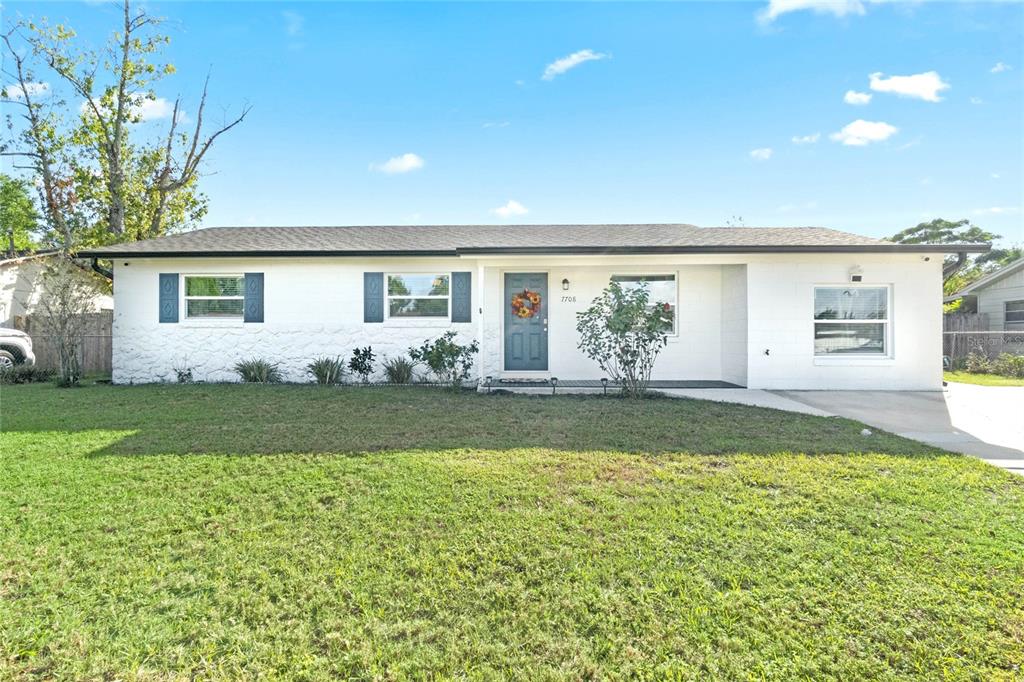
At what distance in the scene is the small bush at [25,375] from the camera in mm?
10203

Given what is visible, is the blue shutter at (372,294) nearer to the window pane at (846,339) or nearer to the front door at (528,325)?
the front door at (528,325)

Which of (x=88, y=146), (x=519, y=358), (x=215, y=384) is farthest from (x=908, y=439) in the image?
(x=88, y=146)

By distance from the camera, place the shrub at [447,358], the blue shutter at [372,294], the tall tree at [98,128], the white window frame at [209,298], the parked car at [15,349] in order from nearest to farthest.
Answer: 1. the shrub at [447,358]
2. the blue shutter at [372,294]
3. the white window frame at [209,298]
4. the parked car at [15,349]
5. the tall tree at [98,128]

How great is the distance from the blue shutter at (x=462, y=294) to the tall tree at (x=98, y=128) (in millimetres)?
13783

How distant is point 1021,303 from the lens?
1578 cm

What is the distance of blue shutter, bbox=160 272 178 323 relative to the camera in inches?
389

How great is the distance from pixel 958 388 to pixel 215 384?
1464 cm

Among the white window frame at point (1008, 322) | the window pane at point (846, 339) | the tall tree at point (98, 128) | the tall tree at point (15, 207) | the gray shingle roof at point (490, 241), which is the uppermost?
the tall tree at point (98, 128)

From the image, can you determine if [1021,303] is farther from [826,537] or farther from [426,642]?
[426,642]

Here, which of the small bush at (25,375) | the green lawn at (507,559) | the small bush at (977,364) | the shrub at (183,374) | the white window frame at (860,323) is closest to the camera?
the green lawn at (507,559)

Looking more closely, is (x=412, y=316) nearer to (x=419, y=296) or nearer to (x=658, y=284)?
(x=419, y=296)

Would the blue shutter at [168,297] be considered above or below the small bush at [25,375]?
above

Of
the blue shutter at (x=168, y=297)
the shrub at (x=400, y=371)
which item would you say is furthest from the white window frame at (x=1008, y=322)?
the blue shutter at (x=168, y=297)

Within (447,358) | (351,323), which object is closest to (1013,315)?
(447,358)
